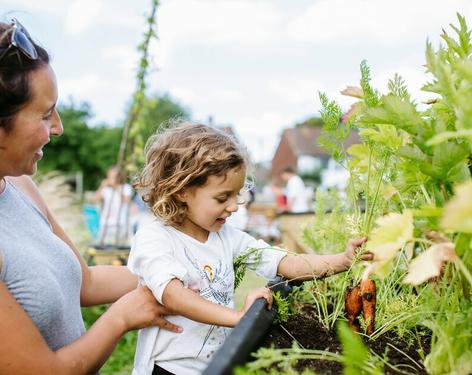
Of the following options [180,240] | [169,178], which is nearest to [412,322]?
[180,240]

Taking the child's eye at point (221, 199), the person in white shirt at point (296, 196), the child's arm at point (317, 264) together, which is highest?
the child's eye at point (221, 199)

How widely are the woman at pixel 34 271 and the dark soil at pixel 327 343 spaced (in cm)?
38

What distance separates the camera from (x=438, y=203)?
1000mm

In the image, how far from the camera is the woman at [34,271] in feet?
3.83

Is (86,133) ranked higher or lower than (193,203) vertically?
lower

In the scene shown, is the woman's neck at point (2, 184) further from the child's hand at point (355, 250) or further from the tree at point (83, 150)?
the tree at point (83, 150)

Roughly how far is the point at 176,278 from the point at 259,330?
431 millimetres

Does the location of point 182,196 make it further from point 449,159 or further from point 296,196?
point 296,196

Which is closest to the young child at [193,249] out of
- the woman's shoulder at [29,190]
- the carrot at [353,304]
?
the carrot at [353,304]

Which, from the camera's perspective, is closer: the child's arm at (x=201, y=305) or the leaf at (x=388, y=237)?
the leaf at (x=388, y=237)

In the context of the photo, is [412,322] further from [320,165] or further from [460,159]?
[320,165]

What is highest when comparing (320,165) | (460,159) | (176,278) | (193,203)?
(460,159)

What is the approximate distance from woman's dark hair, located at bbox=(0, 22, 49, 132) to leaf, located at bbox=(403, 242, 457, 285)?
103cm

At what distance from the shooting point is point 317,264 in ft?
5.03
